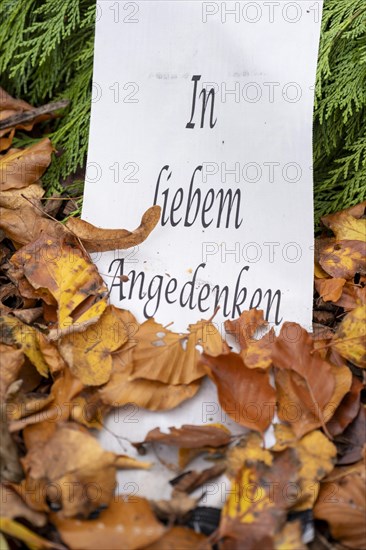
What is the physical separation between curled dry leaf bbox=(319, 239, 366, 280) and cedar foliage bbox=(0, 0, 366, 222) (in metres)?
0.13

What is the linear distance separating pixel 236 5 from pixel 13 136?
2.00 feet

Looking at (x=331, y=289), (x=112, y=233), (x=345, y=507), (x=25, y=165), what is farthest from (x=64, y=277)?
(x=345, y=507)

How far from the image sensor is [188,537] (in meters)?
0.83

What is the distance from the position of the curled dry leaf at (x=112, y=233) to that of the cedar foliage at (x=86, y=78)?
0.24 meters

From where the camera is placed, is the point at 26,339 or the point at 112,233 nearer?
the point at 26,339

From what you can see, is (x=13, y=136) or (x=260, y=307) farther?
(x=13, y=136)

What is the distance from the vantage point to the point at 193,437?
927 mm

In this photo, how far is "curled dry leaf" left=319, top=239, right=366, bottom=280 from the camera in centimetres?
120

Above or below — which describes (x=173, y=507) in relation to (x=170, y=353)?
below

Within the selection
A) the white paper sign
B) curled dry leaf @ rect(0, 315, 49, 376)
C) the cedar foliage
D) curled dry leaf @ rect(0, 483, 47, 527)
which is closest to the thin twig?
the cedar foliage

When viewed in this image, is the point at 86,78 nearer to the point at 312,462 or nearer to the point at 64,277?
the point at 64,277

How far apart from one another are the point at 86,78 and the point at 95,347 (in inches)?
27.4

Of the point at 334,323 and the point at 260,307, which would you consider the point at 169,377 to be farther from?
the point at 334,323

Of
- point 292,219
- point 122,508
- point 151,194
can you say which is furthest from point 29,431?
point 292,219
